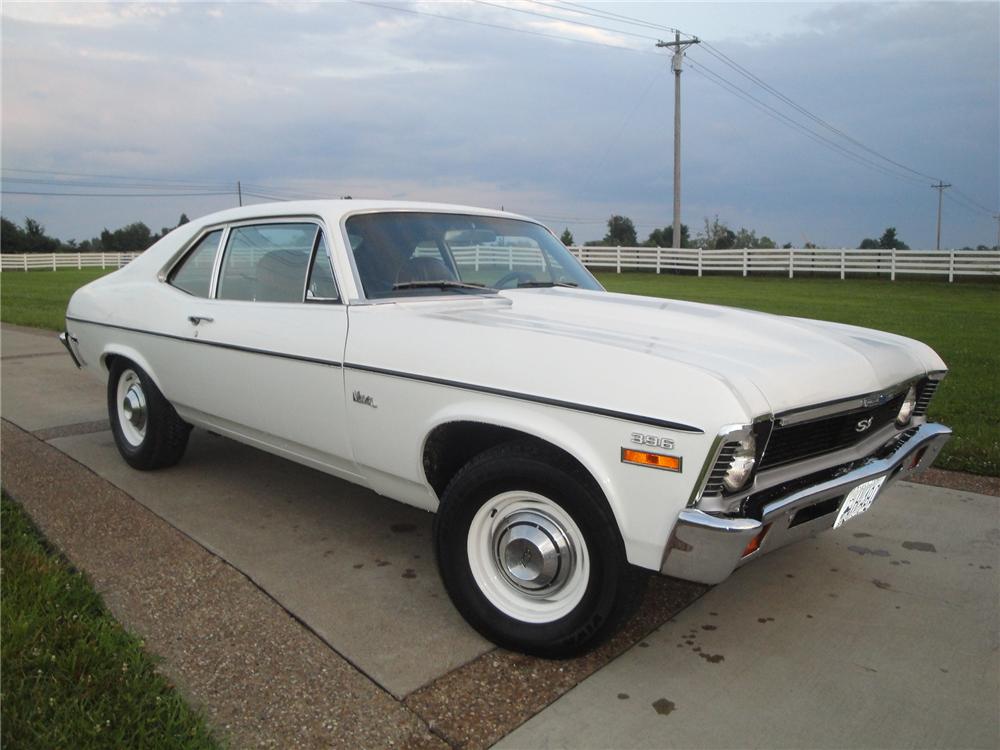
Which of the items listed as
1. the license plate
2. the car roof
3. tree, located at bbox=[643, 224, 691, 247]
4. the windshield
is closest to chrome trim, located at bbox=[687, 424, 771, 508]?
the license plate

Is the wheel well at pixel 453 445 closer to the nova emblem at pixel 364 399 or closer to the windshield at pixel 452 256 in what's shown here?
the nova emblem at pixel 364 399

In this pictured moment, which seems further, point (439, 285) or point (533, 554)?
point (439, 285)

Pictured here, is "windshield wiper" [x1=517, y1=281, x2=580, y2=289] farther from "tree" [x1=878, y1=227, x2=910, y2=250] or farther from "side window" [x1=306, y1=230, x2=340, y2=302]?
"tree" [x1=878, y1=227, x2=910, y2=250]

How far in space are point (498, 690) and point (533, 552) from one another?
45 cm

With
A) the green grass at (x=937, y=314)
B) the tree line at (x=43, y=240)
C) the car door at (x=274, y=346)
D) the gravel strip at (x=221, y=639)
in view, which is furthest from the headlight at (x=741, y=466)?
the tree line at (x=43, y=240)

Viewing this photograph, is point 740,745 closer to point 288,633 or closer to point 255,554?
point 288,633

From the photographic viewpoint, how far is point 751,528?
2225 mm

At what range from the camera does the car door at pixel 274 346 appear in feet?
11.0

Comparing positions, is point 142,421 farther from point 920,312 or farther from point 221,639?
point 920,312

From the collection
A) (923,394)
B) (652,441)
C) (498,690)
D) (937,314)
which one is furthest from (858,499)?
(937,314)

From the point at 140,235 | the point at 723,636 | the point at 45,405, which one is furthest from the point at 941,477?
the point at 140,235

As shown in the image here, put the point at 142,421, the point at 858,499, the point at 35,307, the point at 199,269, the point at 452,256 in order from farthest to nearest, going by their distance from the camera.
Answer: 1. the point at 35,307
2. the point at 142,421
3. the point at 199,269
4. the point at 452,256
5. the point at 858,499

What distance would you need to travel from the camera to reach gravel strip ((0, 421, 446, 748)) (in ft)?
7.55

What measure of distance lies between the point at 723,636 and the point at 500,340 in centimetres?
137
